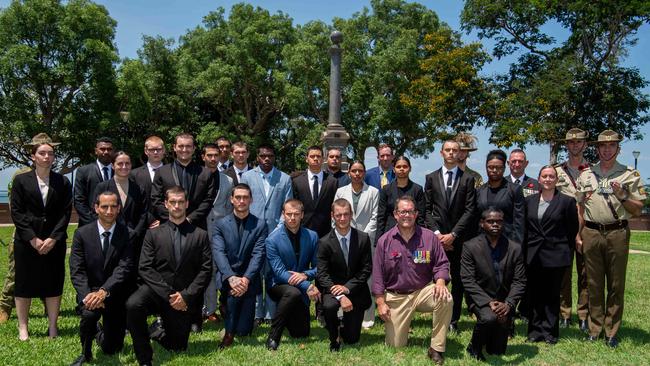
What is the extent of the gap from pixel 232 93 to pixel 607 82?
65.3ft

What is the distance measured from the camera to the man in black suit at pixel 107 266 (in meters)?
5.64

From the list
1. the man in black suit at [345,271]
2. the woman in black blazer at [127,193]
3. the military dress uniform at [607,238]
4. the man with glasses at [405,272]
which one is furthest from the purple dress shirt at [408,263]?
the woman in black blazer at [127,193]

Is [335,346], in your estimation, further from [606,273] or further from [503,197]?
[606,273]

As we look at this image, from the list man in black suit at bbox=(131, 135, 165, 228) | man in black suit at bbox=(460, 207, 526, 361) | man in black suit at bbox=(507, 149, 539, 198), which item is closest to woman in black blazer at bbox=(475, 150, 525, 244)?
man in black suit at bbox=(507, 149, 539, 198)

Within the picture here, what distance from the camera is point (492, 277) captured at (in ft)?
19.6

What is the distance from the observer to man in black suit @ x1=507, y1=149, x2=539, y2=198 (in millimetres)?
7241

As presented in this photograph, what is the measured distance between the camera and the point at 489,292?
5.98m

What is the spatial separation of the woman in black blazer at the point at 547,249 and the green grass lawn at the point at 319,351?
0.99 feet

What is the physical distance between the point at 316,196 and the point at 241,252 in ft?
5.11

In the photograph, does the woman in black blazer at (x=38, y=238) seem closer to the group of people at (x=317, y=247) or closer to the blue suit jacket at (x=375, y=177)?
the group of people at (x=317, y=247)

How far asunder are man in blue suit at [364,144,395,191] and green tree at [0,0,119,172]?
23037mm

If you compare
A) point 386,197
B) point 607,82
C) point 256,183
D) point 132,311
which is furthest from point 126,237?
point 607,82

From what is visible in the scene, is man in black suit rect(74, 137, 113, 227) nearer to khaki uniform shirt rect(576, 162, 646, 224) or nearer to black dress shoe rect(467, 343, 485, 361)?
black dress shoe rect(467, 343, 485, 361)

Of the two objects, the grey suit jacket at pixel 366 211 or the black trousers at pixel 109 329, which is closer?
the black trousers at pixel 109 329
